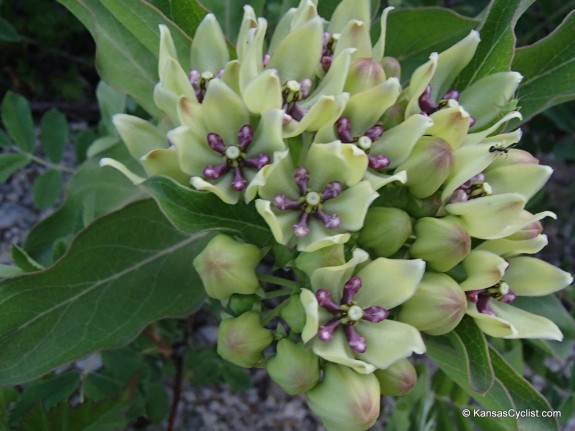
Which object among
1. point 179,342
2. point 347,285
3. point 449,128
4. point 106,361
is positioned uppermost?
point 449,128

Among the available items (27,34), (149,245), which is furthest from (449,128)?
(27,34)

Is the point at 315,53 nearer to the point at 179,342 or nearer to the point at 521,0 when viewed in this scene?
the point at 521,0

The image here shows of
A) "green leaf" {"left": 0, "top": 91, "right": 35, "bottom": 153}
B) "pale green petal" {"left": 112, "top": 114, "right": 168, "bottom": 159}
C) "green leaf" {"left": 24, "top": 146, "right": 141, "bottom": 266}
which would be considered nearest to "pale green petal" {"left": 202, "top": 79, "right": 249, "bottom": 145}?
"pale green petal" {"left": 112, "top": 114, "right": 168, "bottom": 159}

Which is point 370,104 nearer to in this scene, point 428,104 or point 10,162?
point 428,104

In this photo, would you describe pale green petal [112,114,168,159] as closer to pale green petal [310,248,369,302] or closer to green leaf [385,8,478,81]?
pale green petal [310,248,369,302]

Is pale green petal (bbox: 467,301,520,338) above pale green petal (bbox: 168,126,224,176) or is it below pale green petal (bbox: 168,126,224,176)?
below

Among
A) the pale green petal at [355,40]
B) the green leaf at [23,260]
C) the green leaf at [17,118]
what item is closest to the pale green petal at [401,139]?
the pale green petal at [355,40]

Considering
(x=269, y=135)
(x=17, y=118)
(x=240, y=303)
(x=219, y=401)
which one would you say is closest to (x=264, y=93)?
(x=269, y=135)
